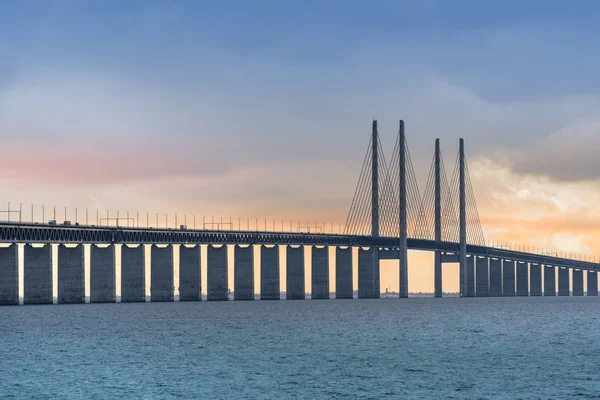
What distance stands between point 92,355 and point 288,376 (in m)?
21.6

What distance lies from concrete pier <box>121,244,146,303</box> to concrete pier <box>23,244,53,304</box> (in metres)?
19.8

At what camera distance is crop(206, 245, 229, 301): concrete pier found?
197875mm

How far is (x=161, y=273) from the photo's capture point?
18825 cm

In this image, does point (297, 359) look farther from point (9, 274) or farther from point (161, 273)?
point (161, 273)

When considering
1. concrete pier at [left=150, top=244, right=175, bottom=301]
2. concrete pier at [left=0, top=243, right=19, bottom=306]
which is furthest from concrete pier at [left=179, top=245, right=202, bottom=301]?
concrete pier at [left=0, top=243, right=19, bottom=306]

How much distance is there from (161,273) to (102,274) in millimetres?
13784

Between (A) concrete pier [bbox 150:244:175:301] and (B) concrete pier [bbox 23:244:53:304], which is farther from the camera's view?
(A) concrete pier [bbox 150:244:175:301]

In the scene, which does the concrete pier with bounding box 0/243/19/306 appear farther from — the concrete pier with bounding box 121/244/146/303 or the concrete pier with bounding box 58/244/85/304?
the concrete pier with bounding box 121/244/146/303

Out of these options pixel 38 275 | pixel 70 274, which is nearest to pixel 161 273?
pixel 70 274

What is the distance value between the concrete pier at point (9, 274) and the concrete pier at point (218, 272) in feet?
153

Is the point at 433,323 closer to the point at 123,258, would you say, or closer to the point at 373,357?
the point at 373,357

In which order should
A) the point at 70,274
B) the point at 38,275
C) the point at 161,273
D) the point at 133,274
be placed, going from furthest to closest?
the point at 161,273 < the point at 133,274 < the point at 70,274 < the point at 38,275

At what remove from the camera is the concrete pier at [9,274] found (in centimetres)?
15675

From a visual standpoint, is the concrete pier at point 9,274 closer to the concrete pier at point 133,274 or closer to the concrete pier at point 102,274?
the concrete pier at point 102,274
